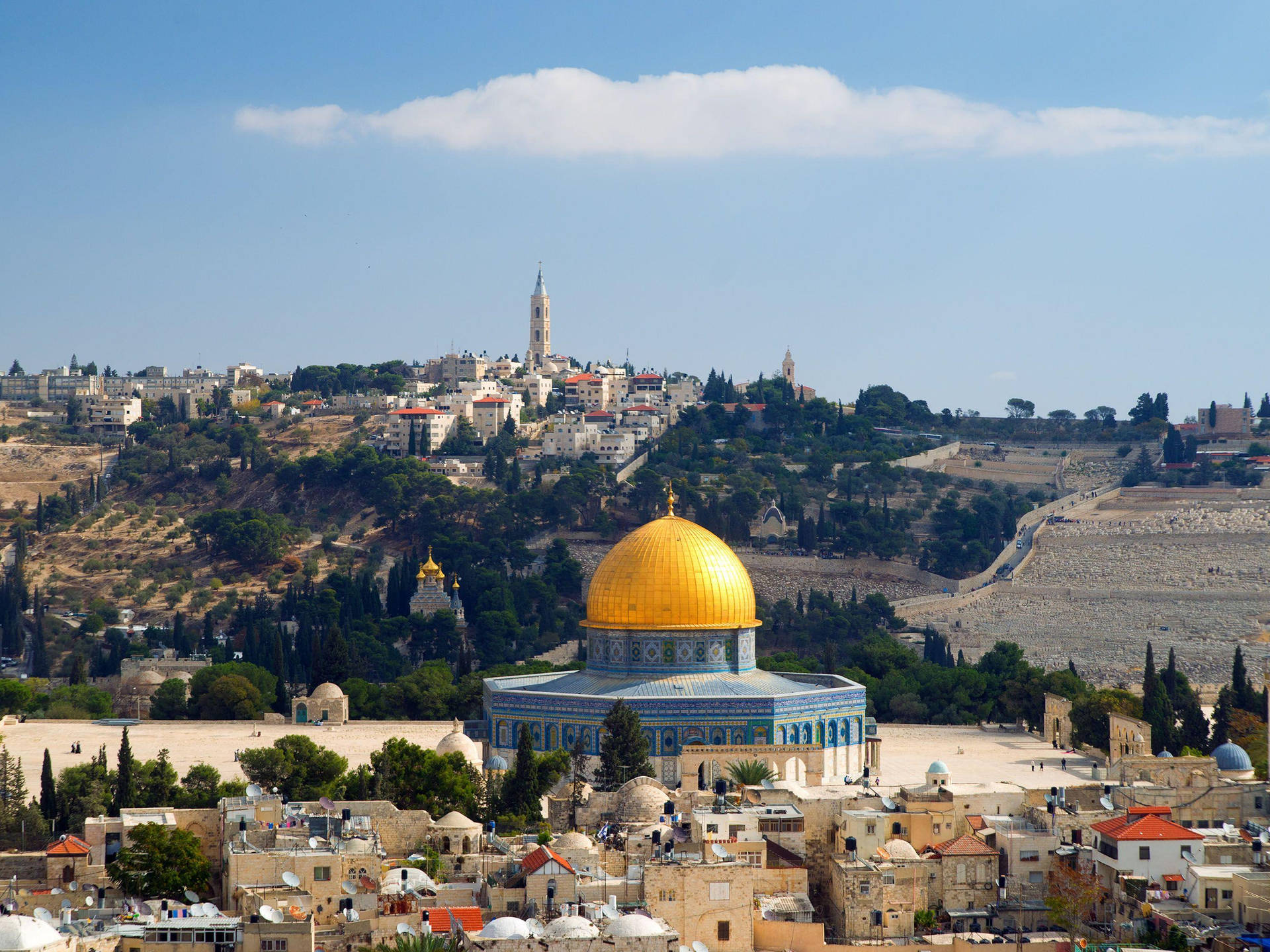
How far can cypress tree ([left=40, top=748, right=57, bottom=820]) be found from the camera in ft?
111

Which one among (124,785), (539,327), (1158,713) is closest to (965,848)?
(124,785)

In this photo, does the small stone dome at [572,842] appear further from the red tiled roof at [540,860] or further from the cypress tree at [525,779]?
the cypress tree at [525,779]

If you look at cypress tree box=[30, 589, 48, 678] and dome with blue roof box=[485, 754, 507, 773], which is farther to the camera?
cypress tree box=[30, 589, 48, 678]

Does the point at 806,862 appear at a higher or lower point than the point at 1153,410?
lower

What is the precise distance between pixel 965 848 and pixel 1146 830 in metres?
2.31

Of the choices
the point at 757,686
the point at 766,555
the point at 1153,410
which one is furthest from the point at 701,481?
the point at 757,686

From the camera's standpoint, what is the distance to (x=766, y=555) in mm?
78188

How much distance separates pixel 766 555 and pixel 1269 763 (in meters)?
42.3

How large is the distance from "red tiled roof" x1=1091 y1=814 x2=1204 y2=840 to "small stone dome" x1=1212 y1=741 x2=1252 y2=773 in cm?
672

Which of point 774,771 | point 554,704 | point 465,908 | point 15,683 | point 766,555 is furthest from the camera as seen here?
point 766,555

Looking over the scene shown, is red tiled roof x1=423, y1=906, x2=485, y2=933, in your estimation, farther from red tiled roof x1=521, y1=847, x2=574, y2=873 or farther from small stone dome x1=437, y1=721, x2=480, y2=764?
small stone dome x1=437, y1=721, x2=480, y2=764

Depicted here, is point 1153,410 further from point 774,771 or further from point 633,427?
point 774,771

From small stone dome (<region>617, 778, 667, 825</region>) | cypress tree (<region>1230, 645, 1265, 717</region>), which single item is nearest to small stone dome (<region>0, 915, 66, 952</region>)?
small stone dome (<region>617, 778, 667, 825</region>)

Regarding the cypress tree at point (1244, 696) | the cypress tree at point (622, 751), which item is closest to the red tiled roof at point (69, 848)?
the cypress tree at point (622, 751)
